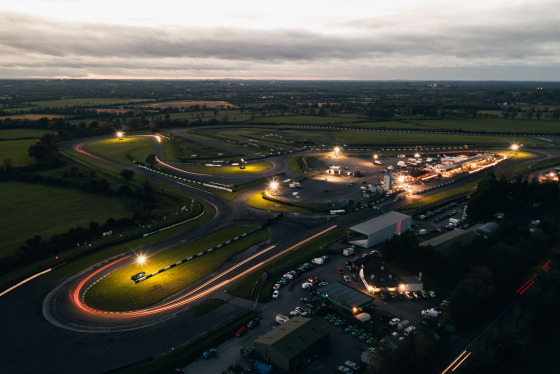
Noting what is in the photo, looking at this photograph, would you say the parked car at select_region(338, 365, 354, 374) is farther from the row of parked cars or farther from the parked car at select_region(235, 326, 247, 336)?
the parked car at select_region(235, 326, 247, 336)

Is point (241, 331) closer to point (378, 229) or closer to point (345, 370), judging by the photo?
point (345, 370)

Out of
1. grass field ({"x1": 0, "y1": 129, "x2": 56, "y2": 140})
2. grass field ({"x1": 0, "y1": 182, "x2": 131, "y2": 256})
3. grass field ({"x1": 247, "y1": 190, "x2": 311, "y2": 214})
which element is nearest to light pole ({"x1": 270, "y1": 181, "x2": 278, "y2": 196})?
grass field ({"x1": 247, "y1": 190, "x2": 311, "y2": 214})

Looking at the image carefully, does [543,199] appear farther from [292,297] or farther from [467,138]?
[467,138]

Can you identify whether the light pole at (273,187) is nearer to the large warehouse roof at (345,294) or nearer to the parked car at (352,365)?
the large warehouse roof at (345,294)

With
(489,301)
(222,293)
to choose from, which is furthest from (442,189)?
(222,293)

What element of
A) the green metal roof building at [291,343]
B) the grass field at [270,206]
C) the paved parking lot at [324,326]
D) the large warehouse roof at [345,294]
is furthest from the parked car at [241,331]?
the grass field at [270,206]

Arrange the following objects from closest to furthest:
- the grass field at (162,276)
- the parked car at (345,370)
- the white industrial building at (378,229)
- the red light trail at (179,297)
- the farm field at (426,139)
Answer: the parked car at (345,370) → the red light trail at (179,297) → the grass field at (162,276) → the white industrial building at (378,229) → the farm field at (426,139)
